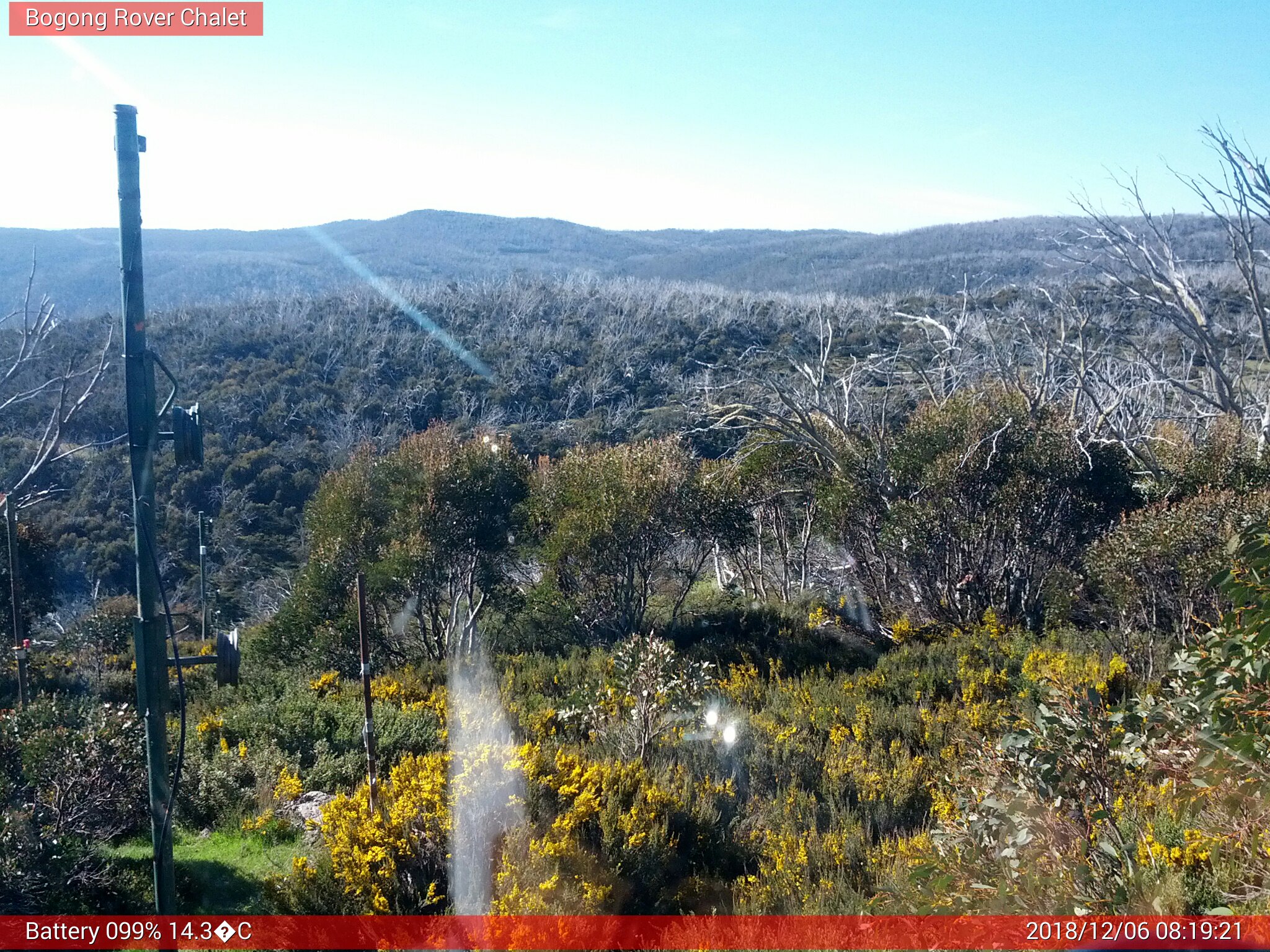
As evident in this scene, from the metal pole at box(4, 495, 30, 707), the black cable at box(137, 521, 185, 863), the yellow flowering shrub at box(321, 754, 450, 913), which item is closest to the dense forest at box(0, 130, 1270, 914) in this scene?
the yellow flowering shrub at box(321, 754, 450, 913)

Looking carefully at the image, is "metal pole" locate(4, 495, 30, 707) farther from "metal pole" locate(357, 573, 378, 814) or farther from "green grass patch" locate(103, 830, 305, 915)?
"metal pole" locate(357, 573, 378, 814)

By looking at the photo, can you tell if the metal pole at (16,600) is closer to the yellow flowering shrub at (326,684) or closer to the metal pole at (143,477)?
the yellow flowering shrub at (326,684)

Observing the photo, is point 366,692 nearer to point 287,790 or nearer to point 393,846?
point 393,846

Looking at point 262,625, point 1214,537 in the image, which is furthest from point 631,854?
point 262,625

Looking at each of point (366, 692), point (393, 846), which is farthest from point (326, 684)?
point (393, 846)

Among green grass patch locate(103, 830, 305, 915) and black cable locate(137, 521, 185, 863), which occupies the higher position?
black cable locate(137, 521, 185, 863)

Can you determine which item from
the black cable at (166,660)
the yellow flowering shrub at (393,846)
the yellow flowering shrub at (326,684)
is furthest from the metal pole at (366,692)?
the yellow flowering shrub at (326,684)

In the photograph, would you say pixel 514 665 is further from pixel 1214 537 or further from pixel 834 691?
pixel 1214 537
